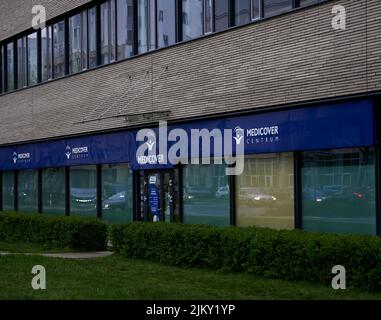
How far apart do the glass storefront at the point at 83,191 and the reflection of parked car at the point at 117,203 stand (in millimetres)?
815

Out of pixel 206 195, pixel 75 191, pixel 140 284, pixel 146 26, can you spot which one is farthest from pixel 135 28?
pixel 140 284

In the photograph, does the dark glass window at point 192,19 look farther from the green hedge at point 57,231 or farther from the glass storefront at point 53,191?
the glass storefront at point 53,191

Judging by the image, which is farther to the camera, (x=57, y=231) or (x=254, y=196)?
(x=57, y=231)

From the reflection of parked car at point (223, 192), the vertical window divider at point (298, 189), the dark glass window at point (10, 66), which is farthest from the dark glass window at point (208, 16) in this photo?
the dark glass window at point (10, 66)

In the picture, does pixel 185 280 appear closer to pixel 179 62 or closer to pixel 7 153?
pixel 179 62

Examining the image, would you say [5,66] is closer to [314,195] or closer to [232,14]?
[232,14]

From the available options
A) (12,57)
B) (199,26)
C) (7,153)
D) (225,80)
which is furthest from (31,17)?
(225,80)

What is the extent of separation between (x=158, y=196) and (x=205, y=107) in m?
3.50

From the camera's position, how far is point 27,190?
26.9 metres

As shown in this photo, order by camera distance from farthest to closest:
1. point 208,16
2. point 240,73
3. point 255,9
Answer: point 208,16 → point 240,73 → point 255,9

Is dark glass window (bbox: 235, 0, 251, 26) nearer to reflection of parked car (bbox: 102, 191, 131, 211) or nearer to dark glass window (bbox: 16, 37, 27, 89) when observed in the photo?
reflection of parked car (bbox: 102, 191, 131, 211)

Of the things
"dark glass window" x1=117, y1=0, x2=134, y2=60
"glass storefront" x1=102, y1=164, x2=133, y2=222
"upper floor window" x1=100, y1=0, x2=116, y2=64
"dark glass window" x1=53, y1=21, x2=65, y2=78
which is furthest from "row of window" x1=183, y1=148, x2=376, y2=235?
"dark glass window" x1=53, y1=21, x2=65, y2=78

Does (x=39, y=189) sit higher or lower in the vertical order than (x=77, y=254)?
higher

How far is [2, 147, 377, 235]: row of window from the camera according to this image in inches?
529
